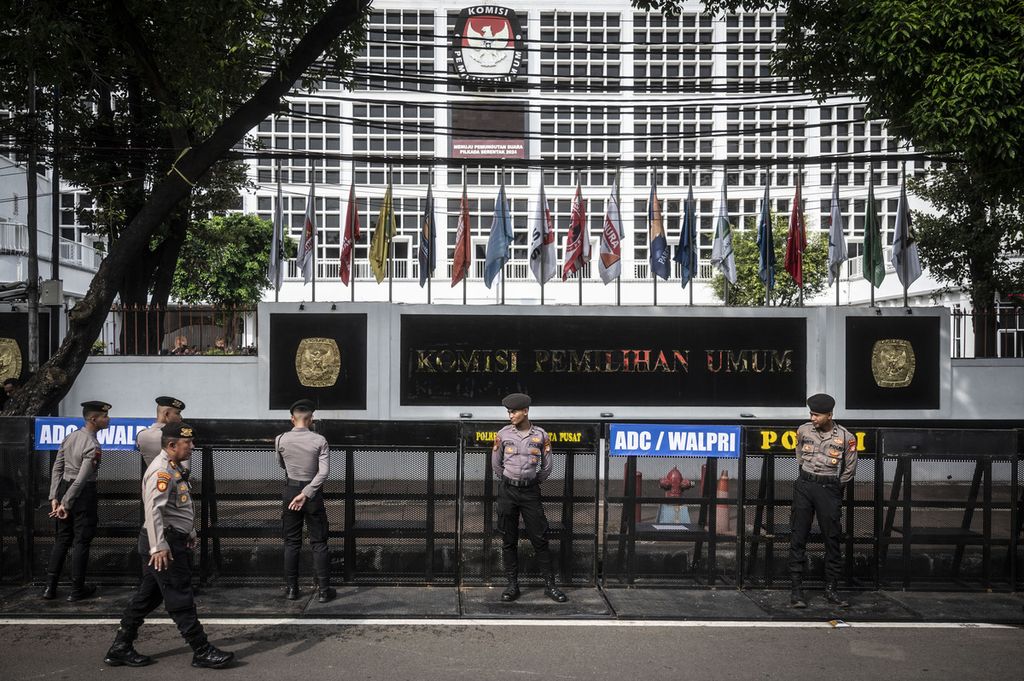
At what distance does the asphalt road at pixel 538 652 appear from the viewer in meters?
6.15

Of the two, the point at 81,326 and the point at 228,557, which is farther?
the point at 81,326

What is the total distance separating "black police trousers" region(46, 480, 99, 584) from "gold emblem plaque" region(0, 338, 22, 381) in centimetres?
1052

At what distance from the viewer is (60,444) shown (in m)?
8.45

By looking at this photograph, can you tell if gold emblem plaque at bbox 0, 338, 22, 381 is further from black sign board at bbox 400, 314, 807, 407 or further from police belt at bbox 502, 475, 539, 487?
police belt at bbox 502, 475, 539, 487

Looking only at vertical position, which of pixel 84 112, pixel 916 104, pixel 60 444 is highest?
pixel 84 112

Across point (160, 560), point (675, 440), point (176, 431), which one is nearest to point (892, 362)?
point (675, 440)

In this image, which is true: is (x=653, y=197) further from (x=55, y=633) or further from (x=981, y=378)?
(x=55, y=633)

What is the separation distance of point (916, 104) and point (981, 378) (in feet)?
30.6

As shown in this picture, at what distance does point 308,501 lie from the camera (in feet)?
25.4

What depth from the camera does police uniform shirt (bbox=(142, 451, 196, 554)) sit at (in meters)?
6.10

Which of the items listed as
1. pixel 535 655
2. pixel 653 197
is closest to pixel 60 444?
pixel 535 655

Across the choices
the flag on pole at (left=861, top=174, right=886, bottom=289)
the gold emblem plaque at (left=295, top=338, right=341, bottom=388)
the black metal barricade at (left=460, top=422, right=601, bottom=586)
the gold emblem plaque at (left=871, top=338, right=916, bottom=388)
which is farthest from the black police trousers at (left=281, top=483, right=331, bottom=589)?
the flag on pole at (left=861, top=174, right=886, bottom=289)

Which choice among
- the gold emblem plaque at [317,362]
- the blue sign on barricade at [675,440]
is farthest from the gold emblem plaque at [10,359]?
the blue sign on barricade at [675,440]

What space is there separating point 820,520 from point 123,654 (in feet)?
19.3
